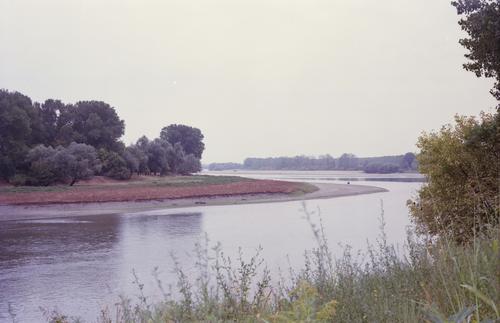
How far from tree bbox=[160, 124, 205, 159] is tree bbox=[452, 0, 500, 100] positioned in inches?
4449

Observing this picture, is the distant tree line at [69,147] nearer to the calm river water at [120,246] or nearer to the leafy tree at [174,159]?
the leafy tree at [174,159]

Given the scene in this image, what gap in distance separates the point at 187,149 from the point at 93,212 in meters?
81.0

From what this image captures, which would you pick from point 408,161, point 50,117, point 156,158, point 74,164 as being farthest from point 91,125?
point 408,161

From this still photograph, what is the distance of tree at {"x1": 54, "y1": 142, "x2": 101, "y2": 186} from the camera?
62156 mm

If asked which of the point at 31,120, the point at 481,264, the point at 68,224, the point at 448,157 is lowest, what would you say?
the point at 68,224

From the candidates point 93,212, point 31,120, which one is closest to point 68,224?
point 93,212

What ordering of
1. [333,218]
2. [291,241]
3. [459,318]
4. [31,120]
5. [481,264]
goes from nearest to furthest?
[459,318] → [481,264] → [291,241] → [333,218] → [31,120]

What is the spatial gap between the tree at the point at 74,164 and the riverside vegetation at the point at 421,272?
48898 millimetres

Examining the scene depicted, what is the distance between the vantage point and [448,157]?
17.0 meters

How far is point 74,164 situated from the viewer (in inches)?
2457

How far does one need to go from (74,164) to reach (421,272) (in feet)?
201

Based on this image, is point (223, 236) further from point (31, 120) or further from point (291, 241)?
point (31, 120)

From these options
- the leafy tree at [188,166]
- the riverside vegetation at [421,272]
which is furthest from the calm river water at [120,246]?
the leafy tree at [188,166]

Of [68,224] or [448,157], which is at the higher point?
[448,157]
